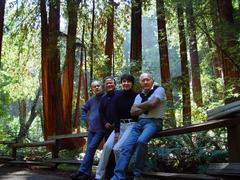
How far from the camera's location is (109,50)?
19.0 meters

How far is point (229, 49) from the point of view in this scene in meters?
10.6

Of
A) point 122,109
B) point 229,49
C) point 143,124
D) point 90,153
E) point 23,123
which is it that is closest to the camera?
point 143,124

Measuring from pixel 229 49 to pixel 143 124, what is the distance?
15.7ft

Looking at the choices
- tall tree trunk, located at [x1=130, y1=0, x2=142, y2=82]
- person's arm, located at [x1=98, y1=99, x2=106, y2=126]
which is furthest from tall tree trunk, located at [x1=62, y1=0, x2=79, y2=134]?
person's arm, located at [x1=98, y1=99, x2=106, y2=126]

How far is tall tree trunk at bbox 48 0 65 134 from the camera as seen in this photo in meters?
15.6

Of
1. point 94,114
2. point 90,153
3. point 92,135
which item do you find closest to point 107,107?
point 94,114

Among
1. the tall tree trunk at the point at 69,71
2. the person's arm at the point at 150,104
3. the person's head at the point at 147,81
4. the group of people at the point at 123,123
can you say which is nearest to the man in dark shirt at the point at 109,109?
the group of people at the point at 123,123

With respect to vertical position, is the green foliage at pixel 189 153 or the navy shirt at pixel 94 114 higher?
the navy shirt at pixel 94 114

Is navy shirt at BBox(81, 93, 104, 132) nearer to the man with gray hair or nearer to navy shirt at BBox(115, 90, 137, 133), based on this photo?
navy shirt at BBox(115, 90, 137, 133)

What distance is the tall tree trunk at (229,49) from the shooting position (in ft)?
34.4

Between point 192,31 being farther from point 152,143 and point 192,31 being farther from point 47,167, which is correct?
point 47,167

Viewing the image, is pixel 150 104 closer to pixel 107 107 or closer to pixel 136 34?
pixel 107 107

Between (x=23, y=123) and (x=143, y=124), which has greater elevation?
(x=143, y=124)

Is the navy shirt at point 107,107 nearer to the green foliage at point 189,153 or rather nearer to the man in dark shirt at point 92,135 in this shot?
the man in dark shirt at point 92,135
